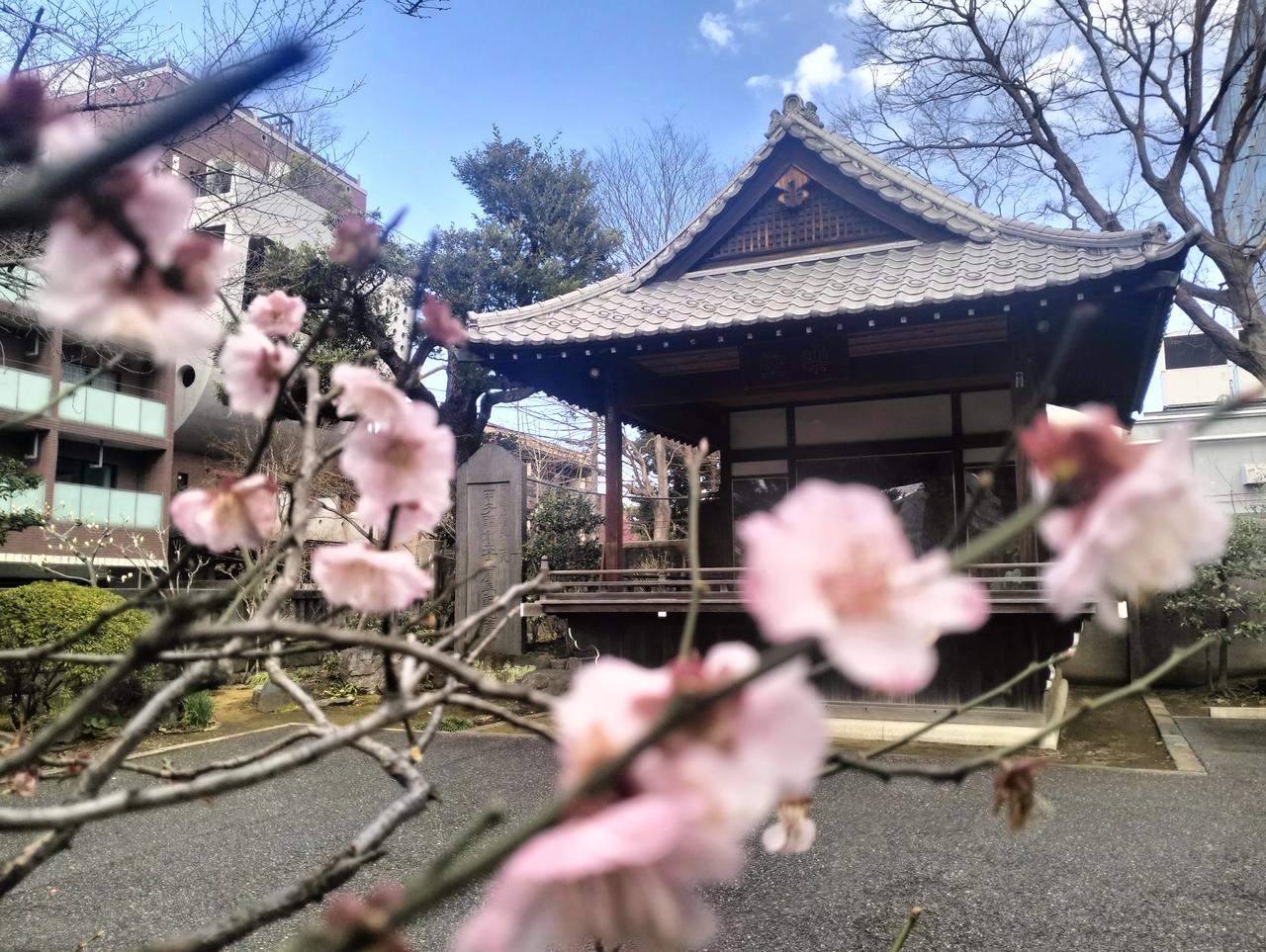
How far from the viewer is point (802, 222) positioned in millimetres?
7367

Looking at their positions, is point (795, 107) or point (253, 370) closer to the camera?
point (253, 370)

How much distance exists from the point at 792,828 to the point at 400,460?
50 cm

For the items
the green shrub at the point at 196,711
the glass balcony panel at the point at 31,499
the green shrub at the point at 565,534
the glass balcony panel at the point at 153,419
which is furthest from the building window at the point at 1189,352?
the glass balcony panel at the point at 31,499

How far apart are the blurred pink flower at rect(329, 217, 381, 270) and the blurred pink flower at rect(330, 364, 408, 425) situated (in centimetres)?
15

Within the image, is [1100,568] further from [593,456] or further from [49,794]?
[593,456]

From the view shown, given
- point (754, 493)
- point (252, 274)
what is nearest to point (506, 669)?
point (754, 493)

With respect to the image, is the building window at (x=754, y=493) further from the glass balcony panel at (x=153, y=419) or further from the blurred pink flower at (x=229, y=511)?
the glass balcony panel at (x=153, y=419)

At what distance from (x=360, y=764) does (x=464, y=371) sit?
695 centimetres

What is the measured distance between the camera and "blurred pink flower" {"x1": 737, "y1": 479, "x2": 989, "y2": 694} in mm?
262

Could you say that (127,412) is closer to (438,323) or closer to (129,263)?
(438,323)

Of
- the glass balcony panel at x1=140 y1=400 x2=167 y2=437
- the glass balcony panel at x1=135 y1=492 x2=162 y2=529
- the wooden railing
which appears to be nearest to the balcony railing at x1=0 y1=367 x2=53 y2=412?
the glass balcony panel at x1=140 y1=400 x2=167 y2=437

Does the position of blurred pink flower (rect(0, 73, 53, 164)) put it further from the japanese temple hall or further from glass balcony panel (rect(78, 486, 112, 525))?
glass balcony panel (rect(78, 486, 112, 525))

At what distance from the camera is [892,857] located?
3801mm

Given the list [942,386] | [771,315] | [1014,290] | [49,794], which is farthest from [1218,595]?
[49,794]
